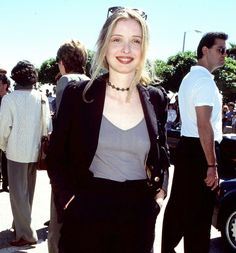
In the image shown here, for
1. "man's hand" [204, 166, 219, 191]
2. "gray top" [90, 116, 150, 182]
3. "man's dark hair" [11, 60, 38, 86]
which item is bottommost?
"man's hand" [204, 166, 219, 191]

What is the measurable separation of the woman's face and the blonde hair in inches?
0.8

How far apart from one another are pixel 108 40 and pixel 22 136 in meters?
2.21

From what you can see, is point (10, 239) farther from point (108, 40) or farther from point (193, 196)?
point (108, 40)

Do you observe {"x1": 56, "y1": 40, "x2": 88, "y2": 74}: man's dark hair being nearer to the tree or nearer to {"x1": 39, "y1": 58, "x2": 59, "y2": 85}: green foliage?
the tree

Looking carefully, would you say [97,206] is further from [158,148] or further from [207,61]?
[207,61]

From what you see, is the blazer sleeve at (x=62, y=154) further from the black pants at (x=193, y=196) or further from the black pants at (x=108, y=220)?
the black pants at (x=193, y=196)

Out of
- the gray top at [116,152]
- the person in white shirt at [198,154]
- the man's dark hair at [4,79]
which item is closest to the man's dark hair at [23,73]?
the person in white shirt at [198,154]

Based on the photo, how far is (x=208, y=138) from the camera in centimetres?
336

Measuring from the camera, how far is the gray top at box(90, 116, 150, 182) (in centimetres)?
220

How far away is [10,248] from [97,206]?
2.46m

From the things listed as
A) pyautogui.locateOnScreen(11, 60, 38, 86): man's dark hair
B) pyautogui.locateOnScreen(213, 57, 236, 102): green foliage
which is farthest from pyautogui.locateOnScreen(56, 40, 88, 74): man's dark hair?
pyautogui.locateOnScreen(213, 57, 236, 102): green foliage

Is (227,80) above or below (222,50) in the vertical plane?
below

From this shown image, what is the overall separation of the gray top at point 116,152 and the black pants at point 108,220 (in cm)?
5

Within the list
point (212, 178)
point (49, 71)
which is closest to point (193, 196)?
point (212, 178)
